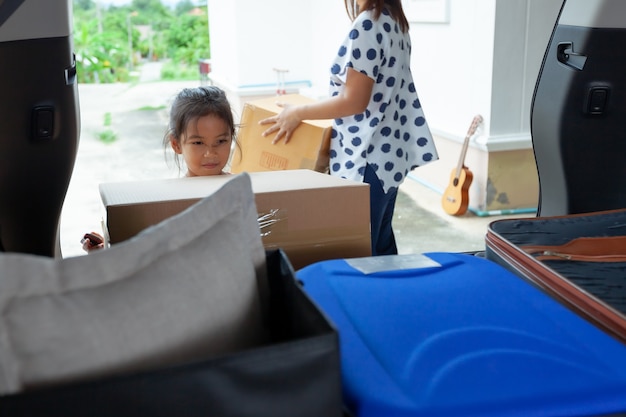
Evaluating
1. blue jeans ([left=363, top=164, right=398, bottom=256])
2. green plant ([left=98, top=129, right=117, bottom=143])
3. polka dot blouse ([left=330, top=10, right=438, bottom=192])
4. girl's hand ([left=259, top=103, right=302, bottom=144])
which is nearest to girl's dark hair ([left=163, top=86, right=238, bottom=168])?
girl's hand ([left=259, top=103, right=302, bottom=144])

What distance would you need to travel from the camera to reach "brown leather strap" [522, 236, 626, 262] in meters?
1.24

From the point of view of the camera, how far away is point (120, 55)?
883 centimetres

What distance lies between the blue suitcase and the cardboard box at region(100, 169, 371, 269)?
20 centimetres

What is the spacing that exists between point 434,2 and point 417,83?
0.56m

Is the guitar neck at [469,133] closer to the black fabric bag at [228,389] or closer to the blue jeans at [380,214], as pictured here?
the blue jeans at [380,214]

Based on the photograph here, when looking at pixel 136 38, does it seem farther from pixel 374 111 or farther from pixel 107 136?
pixel 374 111

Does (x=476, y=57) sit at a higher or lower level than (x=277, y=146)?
higher

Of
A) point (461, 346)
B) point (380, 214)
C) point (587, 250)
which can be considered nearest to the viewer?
point (461, 346)

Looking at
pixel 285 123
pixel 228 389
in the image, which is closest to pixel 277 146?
pixel 285 123

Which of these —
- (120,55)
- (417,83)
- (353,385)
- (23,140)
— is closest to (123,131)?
(120,55)

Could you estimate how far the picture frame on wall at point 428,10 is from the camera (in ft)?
14.1

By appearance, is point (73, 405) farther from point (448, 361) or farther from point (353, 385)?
point (448, 361)

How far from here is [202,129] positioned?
2066mm

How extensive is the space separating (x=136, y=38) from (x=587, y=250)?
8205 mm
